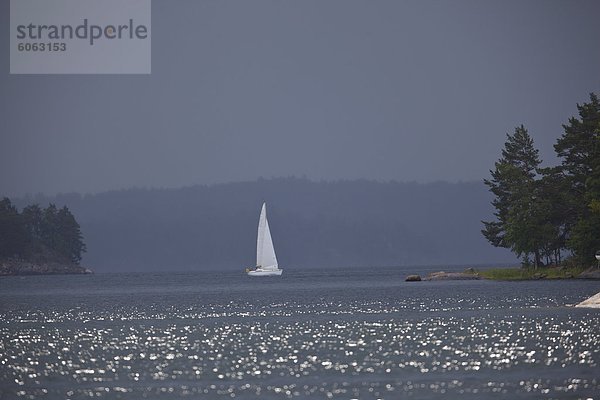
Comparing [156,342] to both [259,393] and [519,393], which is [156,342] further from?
[519,393]

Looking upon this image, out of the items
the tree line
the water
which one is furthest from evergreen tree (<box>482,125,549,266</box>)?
the water

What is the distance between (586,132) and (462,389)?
108 metres

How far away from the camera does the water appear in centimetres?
4616

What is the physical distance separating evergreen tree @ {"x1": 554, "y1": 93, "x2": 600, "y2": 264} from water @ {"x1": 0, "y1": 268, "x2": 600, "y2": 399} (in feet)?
89.7

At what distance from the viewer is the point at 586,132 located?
147 meters

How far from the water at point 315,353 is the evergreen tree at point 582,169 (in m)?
27.3

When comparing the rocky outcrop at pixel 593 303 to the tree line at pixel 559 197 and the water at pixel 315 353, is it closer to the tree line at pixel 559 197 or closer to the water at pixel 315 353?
the water at pixel 315 353

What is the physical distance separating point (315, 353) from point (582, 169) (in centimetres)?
9567

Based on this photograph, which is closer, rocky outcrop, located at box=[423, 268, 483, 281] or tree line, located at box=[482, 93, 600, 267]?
tree line, located at box=[482, 93, 600, 267]

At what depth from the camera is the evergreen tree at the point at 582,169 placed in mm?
135250

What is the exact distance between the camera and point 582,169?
5876 inches

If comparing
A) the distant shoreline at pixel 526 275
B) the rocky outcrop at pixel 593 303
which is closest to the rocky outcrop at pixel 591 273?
the distant shoreline at pixel 526 275

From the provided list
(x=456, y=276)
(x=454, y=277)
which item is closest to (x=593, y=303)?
(x=456, y=276)

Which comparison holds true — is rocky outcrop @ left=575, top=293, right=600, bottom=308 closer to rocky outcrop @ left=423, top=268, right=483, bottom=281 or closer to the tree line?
the tree line
